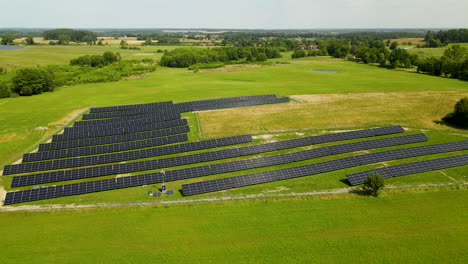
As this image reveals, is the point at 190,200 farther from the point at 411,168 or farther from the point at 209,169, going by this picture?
the point at 411,168

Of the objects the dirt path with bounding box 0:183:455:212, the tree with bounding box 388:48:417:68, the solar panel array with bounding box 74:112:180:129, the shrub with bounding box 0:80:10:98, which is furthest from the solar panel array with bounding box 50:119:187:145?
the tree with bounding box 388:48:417:68

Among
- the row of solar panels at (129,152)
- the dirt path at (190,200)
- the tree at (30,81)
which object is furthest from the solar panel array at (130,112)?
the tree at (30,81)

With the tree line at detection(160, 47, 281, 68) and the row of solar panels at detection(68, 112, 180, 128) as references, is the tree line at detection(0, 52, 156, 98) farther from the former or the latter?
the row of solar panels at detection(68, 112, 180, 128)

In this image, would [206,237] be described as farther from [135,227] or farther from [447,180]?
[447,180]

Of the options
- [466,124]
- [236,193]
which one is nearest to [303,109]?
[466,124]

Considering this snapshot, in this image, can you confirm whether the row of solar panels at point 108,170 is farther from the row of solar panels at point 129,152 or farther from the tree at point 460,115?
the tree at point 460,115
